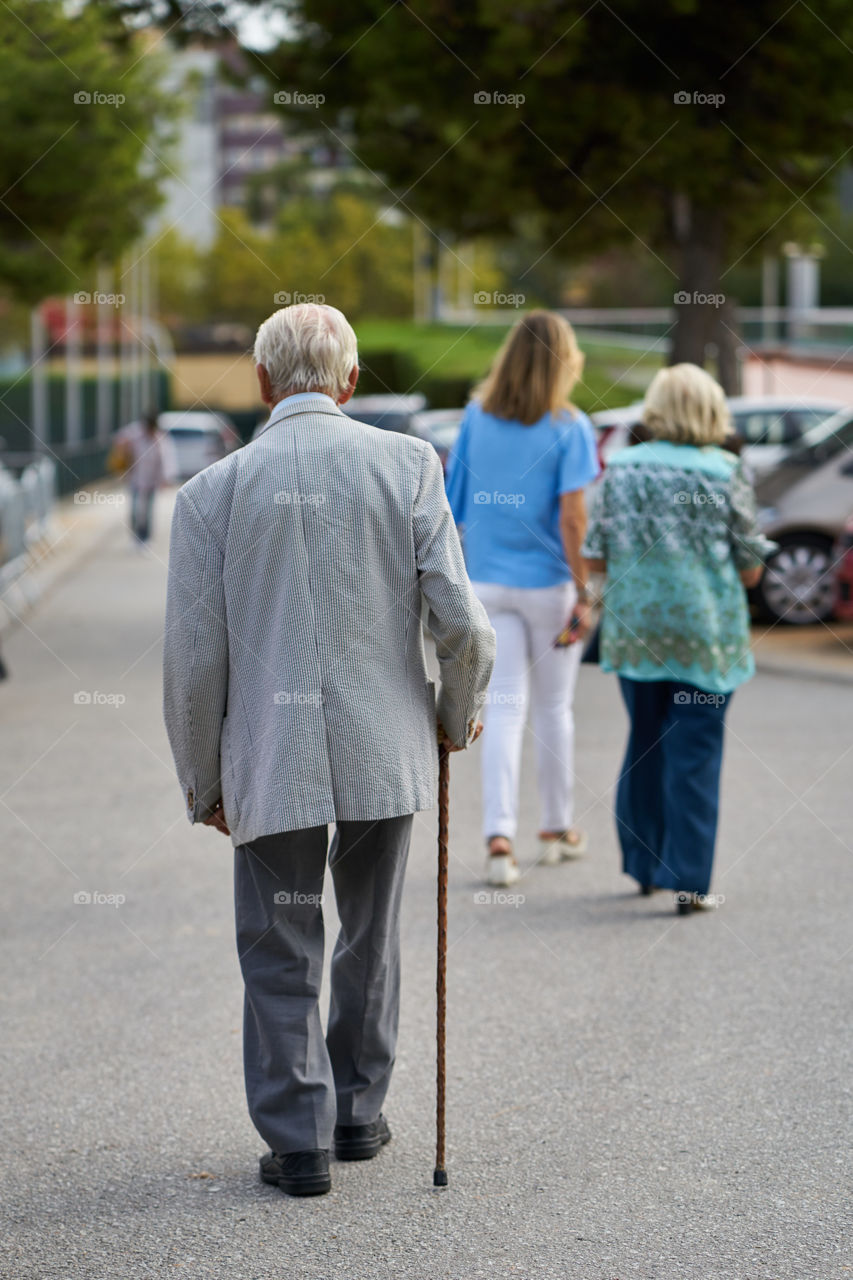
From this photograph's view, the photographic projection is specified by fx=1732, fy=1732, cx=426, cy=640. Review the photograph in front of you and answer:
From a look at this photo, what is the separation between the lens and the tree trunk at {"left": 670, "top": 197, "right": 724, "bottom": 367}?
619 inches

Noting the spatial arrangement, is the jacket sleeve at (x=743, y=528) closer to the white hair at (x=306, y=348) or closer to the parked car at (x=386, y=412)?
the white hair at (x=306, y=348)

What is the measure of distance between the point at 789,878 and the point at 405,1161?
289cm

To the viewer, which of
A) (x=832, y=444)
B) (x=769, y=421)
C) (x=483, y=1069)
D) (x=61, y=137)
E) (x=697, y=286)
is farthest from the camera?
(x=61, y=137)

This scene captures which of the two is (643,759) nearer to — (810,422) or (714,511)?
(714,511)

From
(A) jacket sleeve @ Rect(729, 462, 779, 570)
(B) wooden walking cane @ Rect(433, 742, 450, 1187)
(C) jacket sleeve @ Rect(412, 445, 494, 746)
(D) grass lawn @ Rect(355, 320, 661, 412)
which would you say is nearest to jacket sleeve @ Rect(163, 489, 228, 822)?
(C) jacket sleeve @ Rect(412, 445, 494, 746)

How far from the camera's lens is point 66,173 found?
66.4 feet

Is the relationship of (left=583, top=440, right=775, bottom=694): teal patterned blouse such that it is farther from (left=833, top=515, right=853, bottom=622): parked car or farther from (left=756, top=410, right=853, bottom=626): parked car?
(left=756, top=410, right=853, bottom=626): parked car

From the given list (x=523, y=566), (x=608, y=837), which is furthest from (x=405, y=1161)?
(x=608, y=837)

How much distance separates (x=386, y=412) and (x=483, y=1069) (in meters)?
21.8

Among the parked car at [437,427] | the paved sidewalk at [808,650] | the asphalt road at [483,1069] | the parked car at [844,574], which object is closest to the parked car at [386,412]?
the parked car at [437,427]

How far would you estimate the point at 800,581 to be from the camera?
13547mm

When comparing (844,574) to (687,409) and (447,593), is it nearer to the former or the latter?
(687,409)

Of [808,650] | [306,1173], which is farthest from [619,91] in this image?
[306,1173]

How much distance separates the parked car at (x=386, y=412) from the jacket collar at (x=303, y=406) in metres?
8.60
